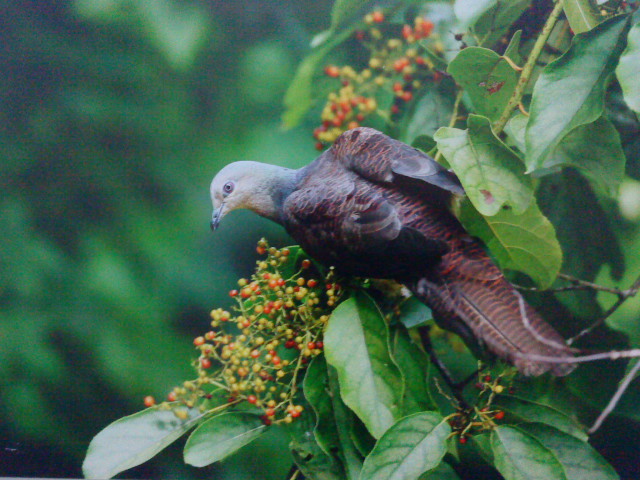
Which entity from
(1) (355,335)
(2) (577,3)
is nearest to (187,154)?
(1) (355,335)

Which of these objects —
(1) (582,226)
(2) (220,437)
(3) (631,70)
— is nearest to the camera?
(3) (631,70)

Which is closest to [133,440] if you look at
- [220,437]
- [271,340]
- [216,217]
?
[220,437]

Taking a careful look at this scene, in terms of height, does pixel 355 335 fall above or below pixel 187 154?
below

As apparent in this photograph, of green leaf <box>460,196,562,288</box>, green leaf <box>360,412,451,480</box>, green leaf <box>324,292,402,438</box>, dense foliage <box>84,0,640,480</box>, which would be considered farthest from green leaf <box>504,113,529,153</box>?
green leaf <box>360,412,451,480</box>

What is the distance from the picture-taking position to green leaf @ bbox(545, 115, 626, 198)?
84 centimetres

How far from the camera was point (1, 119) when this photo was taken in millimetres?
1016

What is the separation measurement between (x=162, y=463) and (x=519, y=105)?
35.4 inches

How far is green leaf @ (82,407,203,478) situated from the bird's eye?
365 mm

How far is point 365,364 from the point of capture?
797mm

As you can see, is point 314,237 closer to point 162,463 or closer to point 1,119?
point 162,463

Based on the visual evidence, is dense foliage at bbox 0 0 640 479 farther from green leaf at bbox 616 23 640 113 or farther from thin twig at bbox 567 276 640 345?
green leaf at bbox 616 23 640 113

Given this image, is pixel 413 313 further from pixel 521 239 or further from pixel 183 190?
pixel 183 190

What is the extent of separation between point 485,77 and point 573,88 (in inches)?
5.2

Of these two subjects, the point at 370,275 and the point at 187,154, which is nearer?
the point at 370,275
